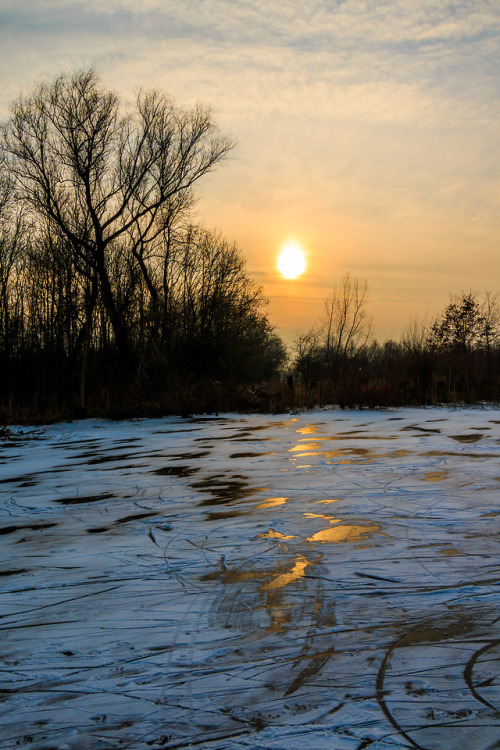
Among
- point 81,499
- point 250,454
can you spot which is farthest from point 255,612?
point 250,454

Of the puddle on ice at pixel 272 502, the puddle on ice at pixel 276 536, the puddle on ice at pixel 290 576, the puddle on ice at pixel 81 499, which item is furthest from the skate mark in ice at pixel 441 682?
the puddle on ice at pixel 81 499

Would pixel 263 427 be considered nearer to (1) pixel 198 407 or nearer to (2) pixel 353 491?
(1) pixel 198 407

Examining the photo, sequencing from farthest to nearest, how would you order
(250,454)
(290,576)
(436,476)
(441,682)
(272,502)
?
(250,454), (436,476), (272,502), (290,576), (441,682)

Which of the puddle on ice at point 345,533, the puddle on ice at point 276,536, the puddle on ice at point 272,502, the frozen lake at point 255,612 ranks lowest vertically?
the frozen lake at point 255,612

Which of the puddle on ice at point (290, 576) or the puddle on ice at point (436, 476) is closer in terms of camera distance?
the puddle on ice at point (290, 576)

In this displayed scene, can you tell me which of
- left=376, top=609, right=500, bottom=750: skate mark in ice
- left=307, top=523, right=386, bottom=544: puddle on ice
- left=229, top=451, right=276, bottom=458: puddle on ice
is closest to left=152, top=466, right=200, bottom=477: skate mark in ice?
left=229, top=451, right=276, bottom=458: puddle on ice

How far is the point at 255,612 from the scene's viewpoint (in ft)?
8.33

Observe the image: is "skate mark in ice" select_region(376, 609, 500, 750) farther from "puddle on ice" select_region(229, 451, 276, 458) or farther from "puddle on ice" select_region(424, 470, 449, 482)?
"puddle on ice" select_region(229, 451, 276, 458)

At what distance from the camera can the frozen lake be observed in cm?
175

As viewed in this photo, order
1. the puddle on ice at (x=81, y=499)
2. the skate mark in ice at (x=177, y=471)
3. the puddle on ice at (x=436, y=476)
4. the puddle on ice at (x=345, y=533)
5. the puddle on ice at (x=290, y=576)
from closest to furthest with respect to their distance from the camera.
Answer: the puddle on ice at (x=290, y=576), the puddle on ice at (x=345, y=533), the puddle on ice at (x=81, y=499), the puddle on ice at (x=436, y=476), the skate mark in ice at (x=177, y=471)

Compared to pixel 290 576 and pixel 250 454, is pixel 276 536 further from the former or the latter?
pixel 250 454

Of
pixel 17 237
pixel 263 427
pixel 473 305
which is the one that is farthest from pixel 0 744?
pixel 473 305

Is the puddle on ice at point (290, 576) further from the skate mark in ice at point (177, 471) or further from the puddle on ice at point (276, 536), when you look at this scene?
the skate mark in ice at point (177, 471)

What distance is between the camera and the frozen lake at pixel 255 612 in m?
1.75
